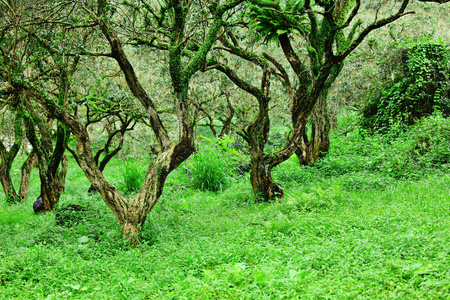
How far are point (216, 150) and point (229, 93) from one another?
3.92m

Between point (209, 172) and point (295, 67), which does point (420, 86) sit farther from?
point (209, 172)

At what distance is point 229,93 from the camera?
14.8 metres

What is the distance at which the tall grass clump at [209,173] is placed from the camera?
10.2 m

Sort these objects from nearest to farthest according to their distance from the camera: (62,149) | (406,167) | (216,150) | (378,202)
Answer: (378,202), (406,167), (62,149), (216,150)

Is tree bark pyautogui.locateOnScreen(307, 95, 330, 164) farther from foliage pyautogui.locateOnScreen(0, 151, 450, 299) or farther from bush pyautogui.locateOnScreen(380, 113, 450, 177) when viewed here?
foliage pyautogui.locateOnScreen(0, 151, 450, 299)

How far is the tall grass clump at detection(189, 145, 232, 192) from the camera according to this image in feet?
33.6

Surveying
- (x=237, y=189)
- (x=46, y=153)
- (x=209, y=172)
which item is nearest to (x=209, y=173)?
(x=209, y=172)

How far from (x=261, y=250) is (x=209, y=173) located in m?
5.89

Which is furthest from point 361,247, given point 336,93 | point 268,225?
point 336,93

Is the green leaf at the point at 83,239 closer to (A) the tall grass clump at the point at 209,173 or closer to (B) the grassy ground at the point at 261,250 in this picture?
(B) the grassy ground at the point at 261,250

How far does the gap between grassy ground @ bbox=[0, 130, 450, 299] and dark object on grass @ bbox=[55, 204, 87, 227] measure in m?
0.04

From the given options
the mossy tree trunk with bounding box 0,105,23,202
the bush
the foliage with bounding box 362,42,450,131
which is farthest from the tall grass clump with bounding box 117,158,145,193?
the foliage with bounding box 362,42,450,131

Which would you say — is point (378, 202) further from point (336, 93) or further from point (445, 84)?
point (336, 93)

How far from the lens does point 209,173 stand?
Answer: 10.2 m
